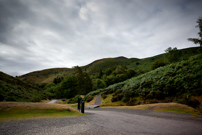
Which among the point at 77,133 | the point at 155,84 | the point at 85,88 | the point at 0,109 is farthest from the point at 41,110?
the point at 85,88

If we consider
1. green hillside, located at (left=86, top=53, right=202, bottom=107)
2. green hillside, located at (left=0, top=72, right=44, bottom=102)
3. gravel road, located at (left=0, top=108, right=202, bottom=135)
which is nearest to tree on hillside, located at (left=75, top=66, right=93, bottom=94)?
green hillside, located at (left=0, top=72, right=44, bottom=102)

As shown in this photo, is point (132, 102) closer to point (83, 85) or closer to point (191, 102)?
point (191, 102)

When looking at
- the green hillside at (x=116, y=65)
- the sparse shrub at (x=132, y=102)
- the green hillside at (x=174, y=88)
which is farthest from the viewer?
the green hillside at (x=116, y=65)

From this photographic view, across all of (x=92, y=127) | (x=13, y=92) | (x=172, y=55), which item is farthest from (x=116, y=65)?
(x=92, y=127)

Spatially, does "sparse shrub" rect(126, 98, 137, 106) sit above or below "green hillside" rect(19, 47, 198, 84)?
below

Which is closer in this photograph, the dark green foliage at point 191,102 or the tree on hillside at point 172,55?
the dark green foliage at point 191,102

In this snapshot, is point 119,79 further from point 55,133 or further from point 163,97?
point 55,133

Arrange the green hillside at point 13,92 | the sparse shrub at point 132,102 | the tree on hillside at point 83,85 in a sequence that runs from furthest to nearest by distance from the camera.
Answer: the tree on hillside at point 83,85
the green hillside at point 13,92
the sparse shrub at point 132,102

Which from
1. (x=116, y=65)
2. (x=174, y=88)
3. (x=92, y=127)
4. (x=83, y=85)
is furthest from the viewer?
A: (x=116, y=65)

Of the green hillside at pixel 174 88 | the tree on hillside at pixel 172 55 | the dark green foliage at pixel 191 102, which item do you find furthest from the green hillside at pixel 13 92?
the tree on hillside at pixel 172 55

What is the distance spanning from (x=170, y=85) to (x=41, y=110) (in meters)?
18.5

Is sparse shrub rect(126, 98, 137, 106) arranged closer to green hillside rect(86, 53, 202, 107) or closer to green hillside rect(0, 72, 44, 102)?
green hillside rect(86, 53, 202, 107)

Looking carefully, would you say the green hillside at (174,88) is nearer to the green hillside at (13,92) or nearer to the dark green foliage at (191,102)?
the dark green foliage at (191,102)

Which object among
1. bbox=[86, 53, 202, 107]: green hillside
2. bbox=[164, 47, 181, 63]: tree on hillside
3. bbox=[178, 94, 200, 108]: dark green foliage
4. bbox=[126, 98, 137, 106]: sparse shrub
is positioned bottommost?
bbox=[126, 98, 137, 106]: sparse shrub
